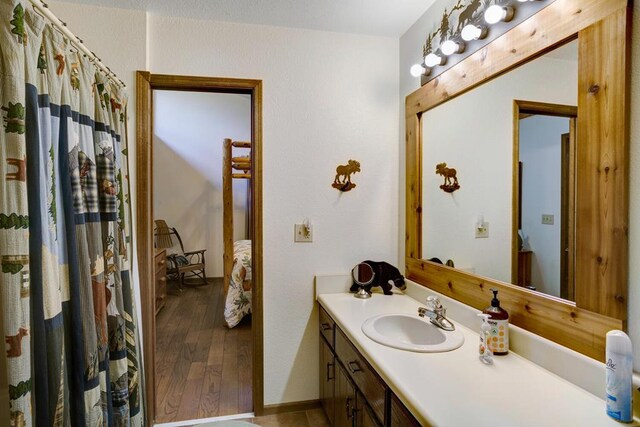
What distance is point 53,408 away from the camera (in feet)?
3.43

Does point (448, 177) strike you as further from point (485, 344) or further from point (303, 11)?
point (303, 11)

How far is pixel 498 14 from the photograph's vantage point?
1.34m

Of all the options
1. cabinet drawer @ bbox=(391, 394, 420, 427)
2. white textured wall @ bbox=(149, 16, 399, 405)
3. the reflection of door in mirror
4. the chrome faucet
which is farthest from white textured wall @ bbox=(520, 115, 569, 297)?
white textured wall @ bbox=(149, 16, 399, 405)

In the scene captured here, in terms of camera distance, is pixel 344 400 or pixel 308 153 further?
pixel 308 153

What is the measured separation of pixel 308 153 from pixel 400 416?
1507 mm

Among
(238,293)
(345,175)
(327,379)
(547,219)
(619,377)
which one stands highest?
(345,175)

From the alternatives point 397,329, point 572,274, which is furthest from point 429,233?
point 572,274

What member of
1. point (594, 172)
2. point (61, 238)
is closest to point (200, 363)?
point (61, 238)

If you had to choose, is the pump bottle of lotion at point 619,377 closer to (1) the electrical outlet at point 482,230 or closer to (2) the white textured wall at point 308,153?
(1) the electrical outlet at point 482,230

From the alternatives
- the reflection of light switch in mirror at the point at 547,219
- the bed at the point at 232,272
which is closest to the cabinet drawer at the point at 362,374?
the reflection of light switch in mirror at the point at 547,219

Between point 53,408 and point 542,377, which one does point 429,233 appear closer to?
point 542,377

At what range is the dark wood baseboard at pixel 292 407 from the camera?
216 centimetres

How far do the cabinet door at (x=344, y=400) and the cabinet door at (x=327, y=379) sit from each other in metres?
0.07

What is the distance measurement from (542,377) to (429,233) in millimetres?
962
